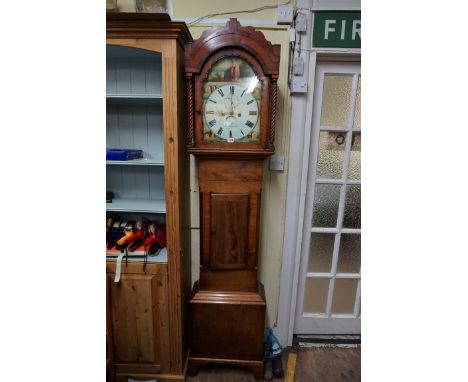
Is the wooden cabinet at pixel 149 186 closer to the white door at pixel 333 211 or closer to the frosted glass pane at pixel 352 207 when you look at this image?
the white door at pixel 333 211

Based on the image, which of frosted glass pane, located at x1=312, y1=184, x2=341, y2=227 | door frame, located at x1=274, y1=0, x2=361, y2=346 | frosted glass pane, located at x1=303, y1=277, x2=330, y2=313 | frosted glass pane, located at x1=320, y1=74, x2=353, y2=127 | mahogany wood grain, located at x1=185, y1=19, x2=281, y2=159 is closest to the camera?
mahogany wood grain, located at x1=185, y1=19, x2=281, y2=159

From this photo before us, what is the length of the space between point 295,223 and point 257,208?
437mm

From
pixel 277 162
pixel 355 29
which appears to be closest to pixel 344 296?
pixel 277 162

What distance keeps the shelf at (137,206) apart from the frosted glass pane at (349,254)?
4.00 feet

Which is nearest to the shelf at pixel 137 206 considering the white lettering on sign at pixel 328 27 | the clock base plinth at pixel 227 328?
the clock base plinth at pixel 227 328

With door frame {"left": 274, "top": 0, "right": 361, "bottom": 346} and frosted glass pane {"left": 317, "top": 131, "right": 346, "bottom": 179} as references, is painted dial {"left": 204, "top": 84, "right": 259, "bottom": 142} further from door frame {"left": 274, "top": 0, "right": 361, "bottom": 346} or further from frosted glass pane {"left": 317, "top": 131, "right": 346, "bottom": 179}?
frosted glass pane {"left": 317, "top": 131, "right": 346, "bottom": 179}

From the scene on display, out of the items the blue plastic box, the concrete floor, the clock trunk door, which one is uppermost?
the blue plastic box

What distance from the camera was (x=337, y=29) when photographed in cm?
140

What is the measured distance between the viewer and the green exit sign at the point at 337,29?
1385 mm

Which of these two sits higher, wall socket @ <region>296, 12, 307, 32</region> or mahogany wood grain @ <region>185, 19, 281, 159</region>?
wall socket @ <region>296, 12, 307, 32</region>

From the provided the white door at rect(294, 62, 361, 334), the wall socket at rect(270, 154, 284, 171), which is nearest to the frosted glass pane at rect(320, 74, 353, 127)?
the white door at rect(294, 62, 361, 334)

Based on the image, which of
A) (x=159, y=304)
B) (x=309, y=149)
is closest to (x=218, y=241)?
(x=159, y=304)

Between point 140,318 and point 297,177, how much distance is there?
1181 millimetres

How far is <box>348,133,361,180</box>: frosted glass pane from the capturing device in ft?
5.34
